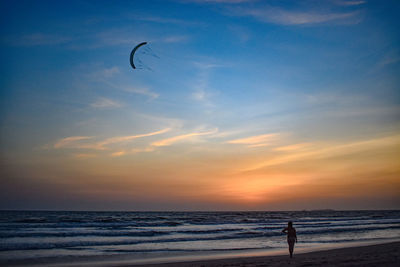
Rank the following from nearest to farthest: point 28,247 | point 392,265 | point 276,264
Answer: point 392,265, point 276,264, point 28,247

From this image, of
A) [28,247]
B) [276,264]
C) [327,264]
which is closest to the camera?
[327,264]

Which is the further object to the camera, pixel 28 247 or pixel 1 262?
pixel 28 247

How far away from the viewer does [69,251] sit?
57.3ft

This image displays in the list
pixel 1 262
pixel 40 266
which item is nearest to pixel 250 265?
pixel 40 266

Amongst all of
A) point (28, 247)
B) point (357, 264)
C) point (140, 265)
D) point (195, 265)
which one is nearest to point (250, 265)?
point (195, 265)

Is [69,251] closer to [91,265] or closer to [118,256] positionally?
[118,256]

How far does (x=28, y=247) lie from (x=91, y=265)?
817cm

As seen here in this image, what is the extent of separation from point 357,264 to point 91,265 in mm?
9441

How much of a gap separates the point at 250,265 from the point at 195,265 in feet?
6.90

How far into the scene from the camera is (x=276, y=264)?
11742 millimetres

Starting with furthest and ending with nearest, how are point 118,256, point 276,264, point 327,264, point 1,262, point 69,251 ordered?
point 69,251
point 118,256
point 1,262
point 276,264
point 327,264

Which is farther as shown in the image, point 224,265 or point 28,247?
point 28,247

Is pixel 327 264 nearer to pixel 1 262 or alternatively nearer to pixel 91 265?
pixel 91 265

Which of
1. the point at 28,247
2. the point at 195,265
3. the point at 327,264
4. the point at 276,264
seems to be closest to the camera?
the point at 327,264
